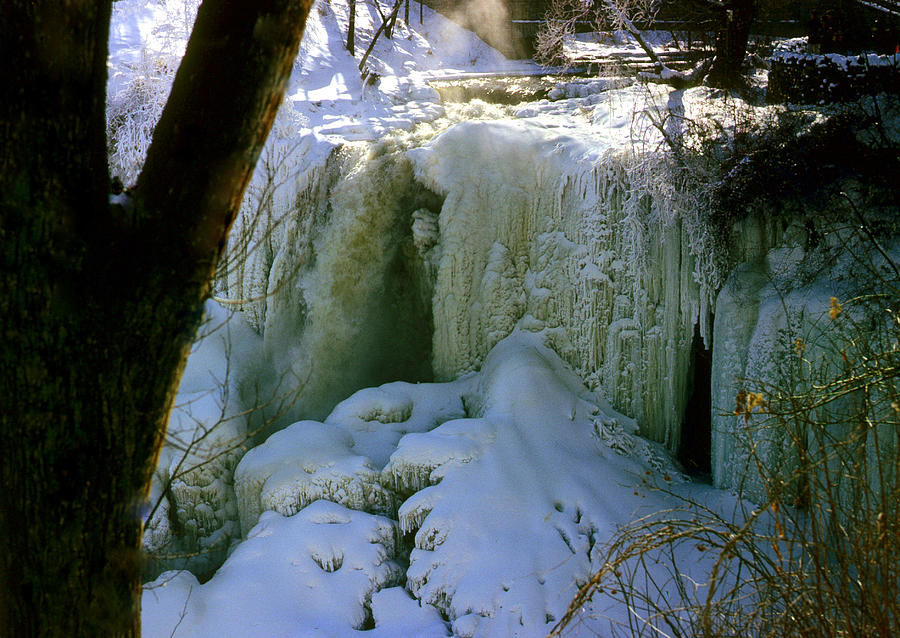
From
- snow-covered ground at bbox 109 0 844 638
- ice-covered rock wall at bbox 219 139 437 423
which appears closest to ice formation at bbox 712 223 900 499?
snow-covered ground at bbox 109 0 844 638

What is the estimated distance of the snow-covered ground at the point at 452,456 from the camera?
601cm

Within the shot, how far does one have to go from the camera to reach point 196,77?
2074 millimetres

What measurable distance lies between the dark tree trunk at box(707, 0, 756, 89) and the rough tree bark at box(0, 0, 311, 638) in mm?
8170

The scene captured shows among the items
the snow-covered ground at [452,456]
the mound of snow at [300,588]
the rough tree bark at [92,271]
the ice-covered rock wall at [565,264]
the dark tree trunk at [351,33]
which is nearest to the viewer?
the rough tree bark at [92,271]

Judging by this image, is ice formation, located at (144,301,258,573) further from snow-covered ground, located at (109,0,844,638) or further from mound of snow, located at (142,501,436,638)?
mound of snow, located at (142,501,436,638)

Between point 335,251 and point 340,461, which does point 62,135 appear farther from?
point 335,251

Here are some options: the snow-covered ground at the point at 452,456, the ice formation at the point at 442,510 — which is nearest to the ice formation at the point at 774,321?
the snow-covered ground at the point at 452,456

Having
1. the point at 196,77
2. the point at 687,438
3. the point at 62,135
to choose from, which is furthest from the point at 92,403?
the point at 687,438

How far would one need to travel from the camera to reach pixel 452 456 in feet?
22.3

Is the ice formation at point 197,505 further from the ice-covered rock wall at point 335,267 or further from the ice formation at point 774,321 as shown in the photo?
the ice formation at point 774,321

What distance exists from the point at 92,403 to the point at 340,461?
17.0 ft

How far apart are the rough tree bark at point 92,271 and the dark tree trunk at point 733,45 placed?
8170 millimetres

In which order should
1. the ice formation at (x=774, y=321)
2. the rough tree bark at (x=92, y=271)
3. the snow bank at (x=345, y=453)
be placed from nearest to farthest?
the rough tree bark at (x=92, y=271), the ice formation at (x=774, y=321), the snow bank at (x=345, y=453)

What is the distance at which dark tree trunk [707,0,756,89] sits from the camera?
28.8 feet
